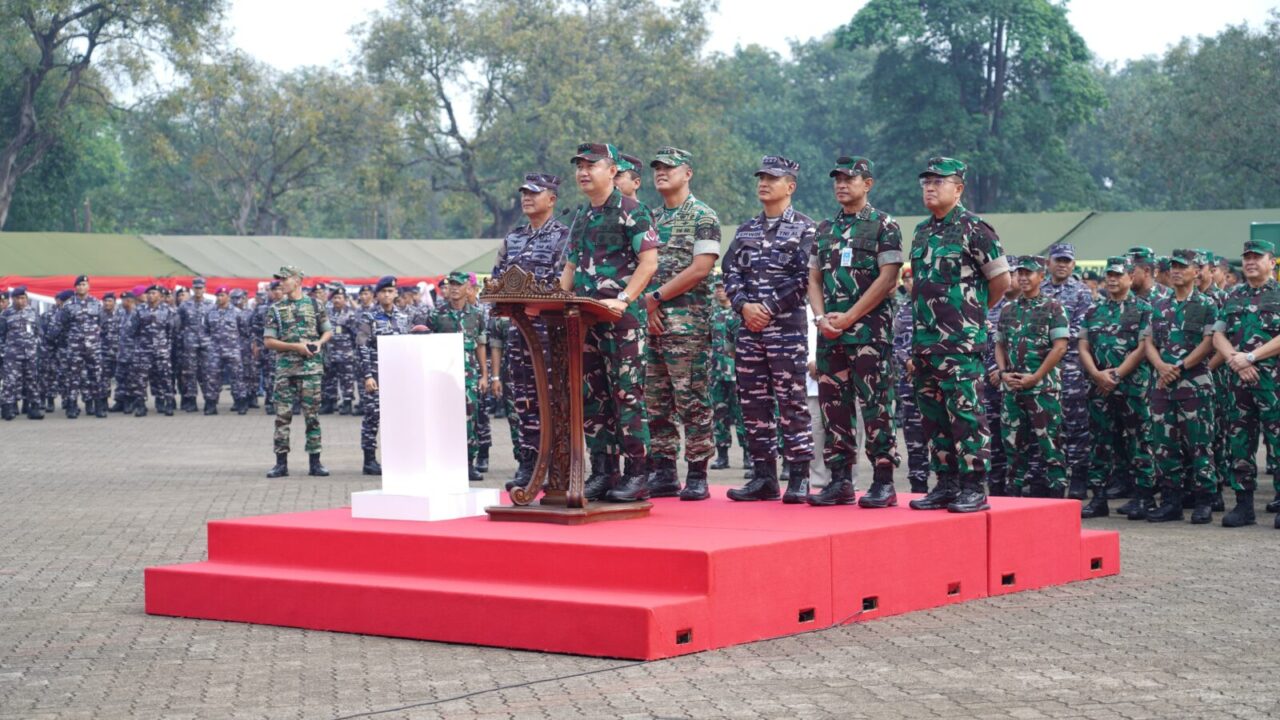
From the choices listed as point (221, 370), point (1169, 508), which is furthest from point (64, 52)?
point (1169, 508)

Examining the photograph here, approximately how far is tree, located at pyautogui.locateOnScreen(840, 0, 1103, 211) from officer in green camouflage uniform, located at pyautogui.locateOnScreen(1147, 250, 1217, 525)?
129 ft

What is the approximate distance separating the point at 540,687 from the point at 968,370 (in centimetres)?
328

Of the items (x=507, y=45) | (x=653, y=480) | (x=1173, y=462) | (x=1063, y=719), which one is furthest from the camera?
(x=507, y=45)

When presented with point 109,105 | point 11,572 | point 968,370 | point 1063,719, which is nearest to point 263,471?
point 11,572

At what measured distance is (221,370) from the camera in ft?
88.6

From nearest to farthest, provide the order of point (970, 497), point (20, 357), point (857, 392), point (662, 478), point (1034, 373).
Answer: point (970, 497), point (857, 392), point (662, 478), point (1034, 373), point (20, 357)

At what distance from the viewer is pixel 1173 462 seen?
11.7 metres

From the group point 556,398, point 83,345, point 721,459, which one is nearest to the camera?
point 556,398

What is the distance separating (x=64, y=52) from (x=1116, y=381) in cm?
4272

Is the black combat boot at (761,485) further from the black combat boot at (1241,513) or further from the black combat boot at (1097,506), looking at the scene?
the black combat boot at (1241,513)

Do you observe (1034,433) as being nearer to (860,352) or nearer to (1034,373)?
(1034,373)

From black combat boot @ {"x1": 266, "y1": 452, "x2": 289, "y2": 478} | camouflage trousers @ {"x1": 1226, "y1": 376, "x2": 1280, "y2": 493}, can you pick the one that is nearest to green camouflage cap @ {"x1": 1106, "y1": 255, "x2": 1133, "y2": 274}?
camouflage trousers @ {"x1": 1226, "y1": 376, "x2": 1280, "y2": 493}

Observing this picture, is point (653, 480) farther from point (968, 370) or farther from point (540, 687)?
point (540, 687)

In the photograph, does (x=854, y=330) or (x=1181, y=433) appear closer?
(x=854, y=330)
